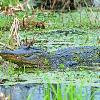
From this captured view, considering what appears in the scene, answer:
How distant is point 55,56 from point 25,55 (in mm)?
274

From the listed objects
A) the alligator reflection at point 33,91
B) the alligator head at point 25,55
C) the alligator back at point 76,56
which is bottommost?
the alligator back at point 76,56

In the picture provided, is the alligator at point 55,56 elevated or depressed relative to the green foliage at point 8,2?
elevated

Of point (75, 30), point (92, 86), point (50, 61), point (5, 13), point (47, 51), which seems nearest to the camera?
point (92, 86)

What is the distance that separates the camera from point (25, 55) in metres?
5.31

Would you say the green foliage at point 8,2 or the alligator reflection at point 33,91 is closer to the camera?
the alligator reflection at point 33,91

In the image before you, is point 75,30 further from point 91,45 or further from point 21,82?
point 21,82

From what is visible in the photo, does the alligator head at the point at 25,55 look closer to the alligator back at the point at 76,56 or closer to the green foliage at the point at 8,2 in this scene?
the alligator back at the point at 76,56

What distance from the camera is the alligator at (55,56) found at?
198 inches

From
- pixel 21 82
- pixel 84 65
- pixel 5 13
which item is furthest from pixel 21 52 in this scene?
pixel 5 13

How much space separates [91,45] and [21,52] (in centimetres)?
80

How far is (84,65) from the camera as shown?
4961 millimetres

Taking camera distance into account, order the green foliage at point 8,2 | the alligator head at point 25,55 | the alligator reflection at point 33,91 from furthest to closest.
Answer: the green foliage at point 8,2 < the alligator head at point 25,55 < the alligator reflection at point 33,91

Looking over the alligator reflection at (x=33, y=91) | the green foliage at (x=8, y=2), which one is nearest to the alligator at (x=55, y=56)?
the alligator reflection at (x=33, y=91)

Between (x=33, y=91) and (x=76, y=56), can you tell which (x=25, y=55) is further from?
(x=33, y=91)
